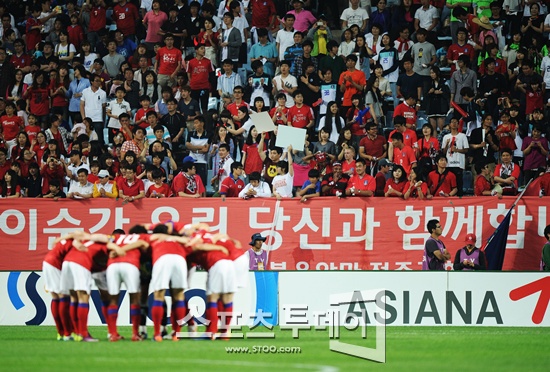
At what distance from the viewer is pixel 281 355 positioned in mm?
15562

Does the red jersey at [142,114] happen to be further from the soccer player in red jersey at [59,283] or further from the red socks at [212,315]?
the red socks at [212,315]

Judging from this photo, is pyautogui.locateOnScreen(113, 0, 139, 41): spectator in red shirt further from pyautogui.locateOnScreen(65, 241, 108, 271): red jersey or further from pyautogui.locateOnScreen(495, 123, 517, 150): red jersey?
pyautogui.locateOnScreen(65, 241, 108, 271): red jersey

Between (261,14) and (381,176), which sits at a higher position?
(261,14)

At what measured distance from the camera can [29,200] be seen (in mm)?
24781

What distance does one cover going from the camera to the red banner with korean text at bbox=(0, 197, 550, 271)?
23.9 meters

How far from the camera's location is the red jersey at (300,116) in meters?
26.5

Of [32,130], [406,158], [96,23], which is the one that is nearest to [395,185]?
[406,158]

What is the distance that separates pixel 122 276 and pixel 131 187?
8271 mm

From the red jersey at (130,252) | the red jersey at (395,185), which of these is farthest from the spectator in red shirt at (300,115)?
the red jersey at (130,252)

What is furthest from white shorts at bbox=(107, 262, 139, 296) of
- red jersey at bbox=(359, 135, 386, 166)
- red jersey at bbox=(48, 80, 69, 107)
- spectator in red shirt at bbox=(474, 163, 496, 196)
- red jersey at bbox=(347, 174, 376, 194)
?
red jersey at bbox=(48, 80, 69, 107)

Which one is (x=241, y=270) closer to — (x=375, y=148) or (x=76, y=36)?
(x=375, y=148)

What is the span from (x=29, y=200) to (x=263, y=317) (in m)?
6.97

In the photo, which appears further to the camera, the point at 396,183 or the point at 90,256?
the point at 396,183

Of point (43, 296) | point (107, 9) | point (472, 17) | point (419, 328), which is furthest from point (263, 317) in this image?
point (107, 9)
